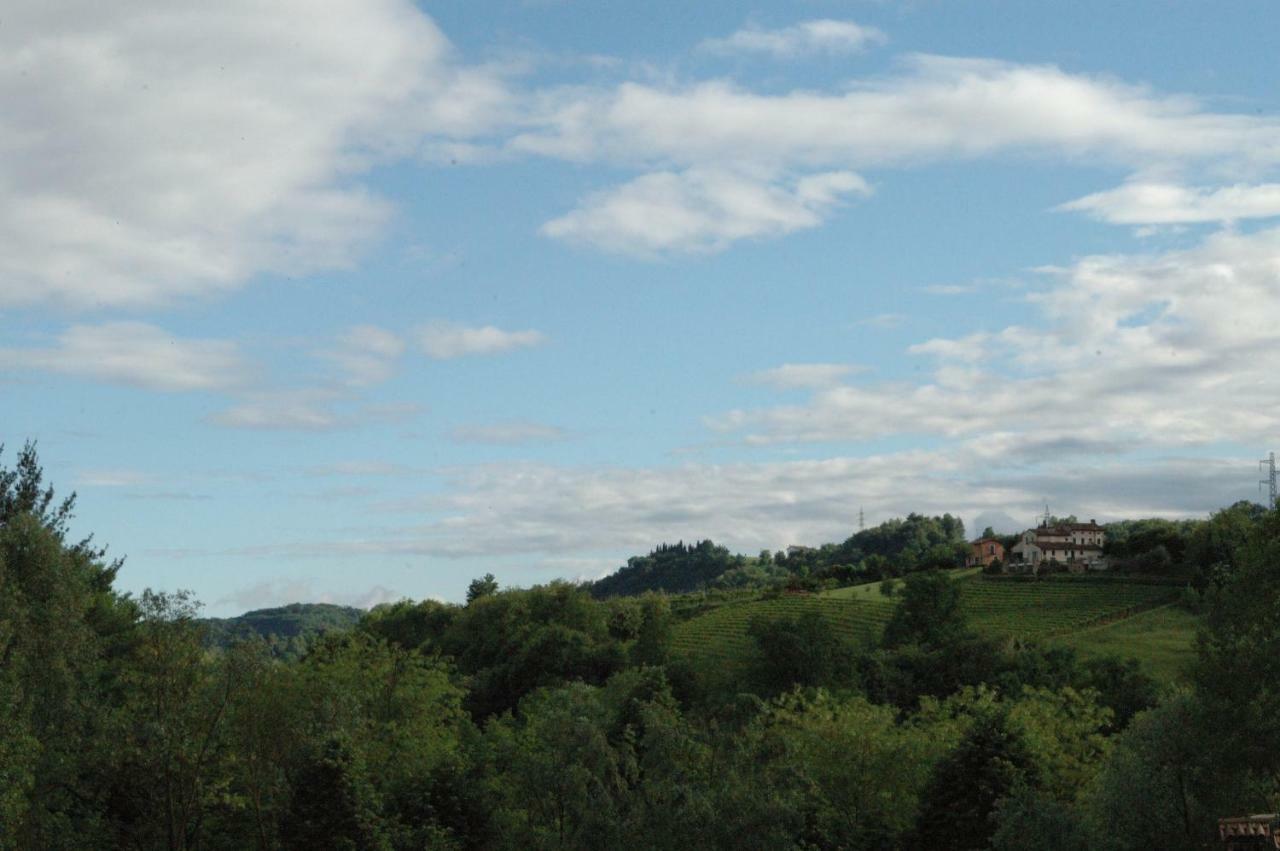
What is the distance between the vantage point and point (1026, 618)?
449ft

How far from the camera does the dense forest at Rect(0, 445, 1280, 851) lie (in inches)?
1678

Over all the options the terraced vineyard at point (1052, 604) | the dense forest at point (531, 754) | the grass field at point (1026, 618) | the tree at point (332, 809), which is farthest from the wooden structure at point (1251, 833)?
the terraced vineyard at point (1052, 604)

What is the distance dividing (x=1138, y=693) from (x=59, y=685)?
71.5 metres

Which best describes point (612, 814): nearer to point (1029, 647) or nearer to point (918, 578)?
point (1029, 647)

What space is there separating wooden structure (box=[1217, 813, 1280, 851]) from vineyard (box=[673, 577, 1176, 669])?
81555mm

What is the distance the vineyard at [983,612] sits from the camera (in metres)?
132

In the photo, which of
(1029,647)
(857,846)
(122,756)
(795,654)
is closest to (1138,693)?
(1029,647)

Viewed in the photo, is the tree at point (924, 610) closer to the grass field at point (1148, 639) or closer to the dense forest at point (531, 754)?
the grass field at point (1148, 639)

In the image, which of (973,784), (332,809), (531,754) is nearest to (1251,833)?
(973,784)

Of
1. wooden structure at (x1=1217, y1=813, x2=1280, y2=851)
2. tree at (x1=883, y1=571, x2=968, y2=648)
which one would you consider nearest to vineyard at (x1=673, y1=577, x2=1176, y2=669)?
tree at (x1=883, y1=571, x2=968, y2=648)

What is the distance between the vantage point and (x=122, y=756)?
172ft

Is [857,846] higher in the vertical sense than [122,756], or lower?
lower

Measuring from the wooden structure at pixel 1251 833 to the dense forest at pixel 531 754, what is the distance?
443cm

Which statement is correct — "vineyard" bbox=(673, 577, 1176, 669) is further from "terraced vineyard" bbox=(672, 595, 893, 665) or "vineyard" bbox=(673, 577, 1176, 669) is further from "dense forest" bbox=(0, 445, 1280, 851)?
"dense forest" bbox=(0, 445, 1280, 851)
